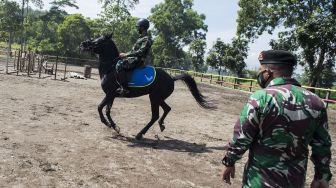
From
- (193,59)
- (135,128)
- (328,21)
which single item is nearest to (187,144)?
(135,128)

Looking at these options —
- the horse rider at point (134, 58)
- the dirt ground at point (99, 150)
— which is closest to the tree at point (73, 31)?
the dirt ground at point (99, 150)

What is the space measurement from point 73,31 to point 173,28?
22059mm

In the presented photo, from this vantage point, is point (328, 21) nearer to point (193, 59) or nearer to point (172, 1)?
point (193, 59)

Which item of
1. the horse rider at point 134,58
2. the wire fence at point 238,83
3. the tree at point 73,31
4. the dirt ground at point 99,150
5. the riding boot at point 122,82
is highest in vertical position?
the tree at point 73,31

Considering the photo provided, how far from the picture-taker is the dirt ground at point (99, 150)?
4980 mm

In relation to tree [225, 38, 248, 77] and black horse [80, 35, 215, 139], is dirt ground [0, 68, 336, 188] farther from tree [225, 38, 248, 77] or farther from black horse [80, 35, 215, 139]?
tree [225, 38, 248, 77]

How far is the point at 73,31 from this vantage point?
65938 mm

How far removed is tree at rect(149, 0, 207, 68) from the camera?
75.6 meters

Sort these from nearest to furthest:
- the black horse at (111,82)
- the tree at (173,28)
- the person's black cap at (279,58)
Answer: the person's black cap at (279,58)
the black horse at (111,82)
the tree at (173,28)

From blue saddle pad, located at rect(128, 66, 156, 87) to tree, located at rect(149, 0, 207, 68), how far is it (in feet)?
215

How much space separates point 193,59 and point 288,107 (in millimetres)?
57488

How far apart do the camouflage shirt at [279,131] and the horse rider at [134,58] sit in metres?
5.53

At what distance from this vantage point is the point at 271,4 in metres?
30.6

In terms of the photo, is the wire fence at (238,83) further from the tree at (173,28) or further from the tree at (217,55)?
the tree at (173,28)
